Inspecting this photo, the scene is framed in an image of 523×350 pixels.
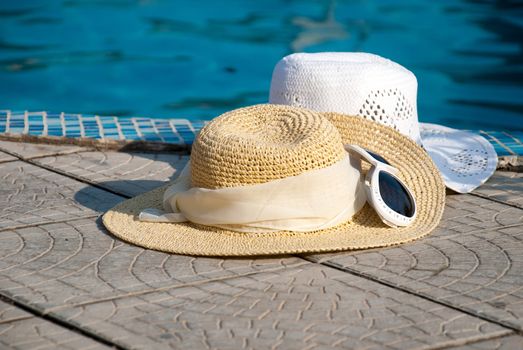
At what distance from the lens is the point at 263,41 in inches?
405

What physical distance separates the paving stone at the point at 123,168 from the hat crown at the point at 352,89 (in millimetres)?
744

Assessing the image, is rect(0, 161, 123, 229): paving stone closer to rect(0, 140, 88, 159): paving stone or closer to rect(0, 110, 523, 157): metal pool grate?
rect(0, 140, 88, 159): paving stone

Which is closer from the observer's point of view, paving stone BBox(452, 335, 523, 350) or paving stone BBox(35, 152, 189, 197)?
paving stone BBox(452, 335, 523, 350)

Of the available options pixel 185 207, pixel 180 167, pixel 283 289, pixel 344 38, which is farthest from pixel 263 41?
pixel 283 289

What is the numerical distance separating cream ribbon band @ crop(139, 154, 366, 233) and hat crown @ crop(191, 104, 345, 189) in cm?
4

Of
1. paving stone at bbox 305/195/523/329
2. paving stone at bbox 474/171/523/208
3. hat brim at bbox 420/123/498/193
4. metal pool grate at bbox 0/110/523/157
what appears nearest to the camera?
paving stone at bbox 305/195/523/329

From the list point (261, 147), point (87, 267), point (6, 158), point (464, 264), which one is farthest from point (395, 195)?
point (6, 158)

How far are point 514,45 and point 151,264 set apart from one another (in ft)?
24.3

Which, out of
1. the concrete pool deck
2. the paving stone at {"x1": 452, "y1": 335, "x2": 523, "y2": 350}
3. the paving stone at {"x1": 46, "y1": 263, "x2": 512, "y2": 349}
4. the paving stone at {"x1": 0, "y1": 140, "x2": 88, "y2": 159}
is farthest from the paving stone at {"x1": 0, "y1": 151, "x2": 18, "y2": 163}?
the paving stone at {"x1": 452, "y1": 335, "x2": 523, "y2": 350}

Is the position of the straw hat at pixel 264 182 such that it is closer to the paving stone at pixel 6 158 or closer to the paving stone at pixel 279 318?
the paving stone at pixel 279 318

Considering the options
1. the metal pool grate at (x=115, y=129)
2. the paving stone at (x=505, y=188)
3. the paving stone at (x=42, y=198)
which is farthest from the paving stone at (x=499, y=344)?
the metal pool grate at (x=115, y=129)

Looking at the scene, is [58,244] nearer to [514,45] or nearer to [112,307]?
[112,307]

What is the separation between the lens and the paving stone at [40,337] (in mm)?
2938

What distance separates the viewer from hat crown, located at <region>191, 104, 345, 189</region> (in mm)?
3818
